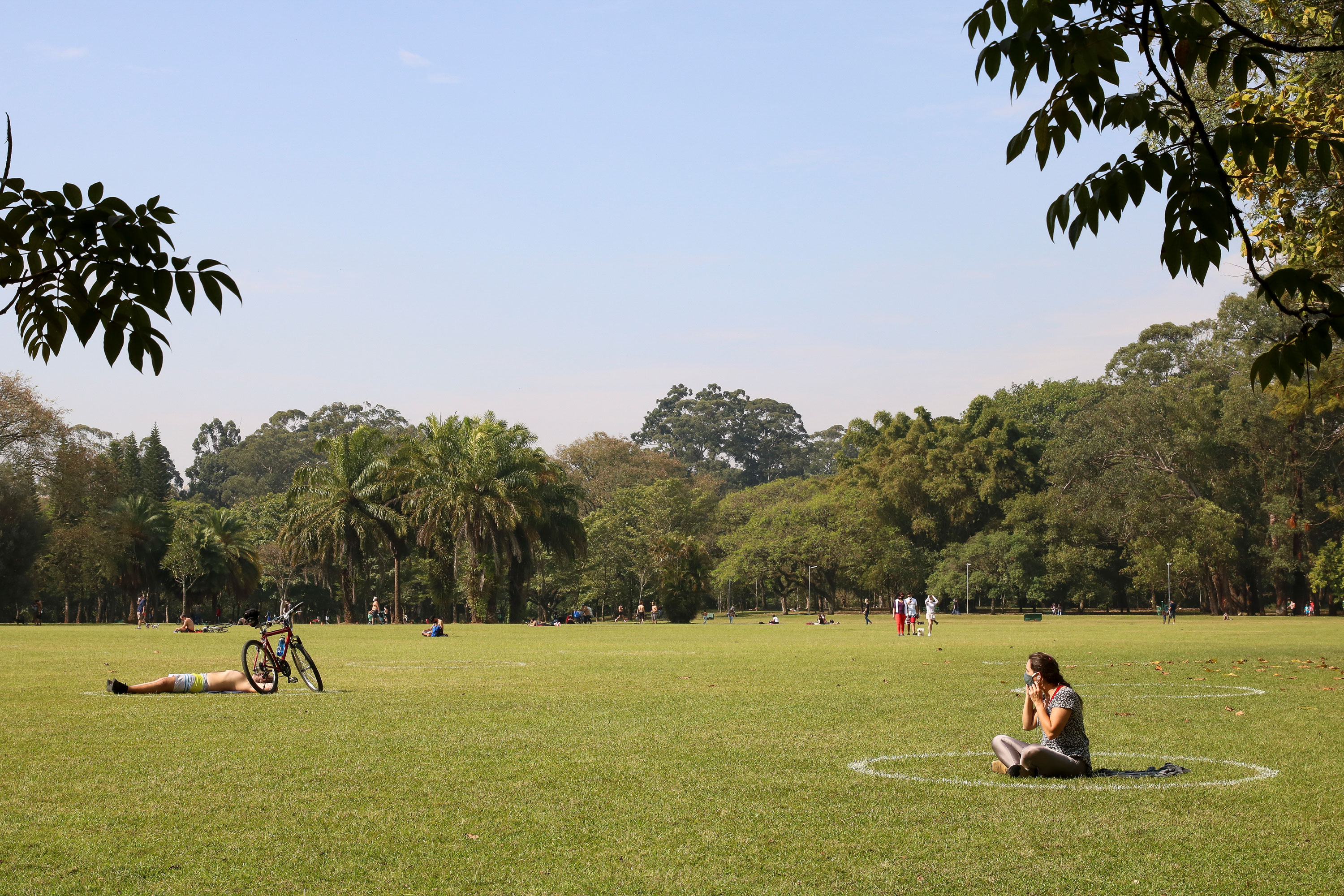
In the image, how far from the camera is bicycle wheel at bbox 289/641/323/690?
15.4 metres

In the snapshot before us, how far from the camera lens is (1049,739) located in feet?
29.5

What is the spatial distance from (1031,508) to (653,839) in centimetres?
8285

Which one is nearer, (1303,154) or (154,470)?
(1303,154)

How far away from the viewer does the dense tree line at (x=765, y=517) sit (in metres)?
61.2

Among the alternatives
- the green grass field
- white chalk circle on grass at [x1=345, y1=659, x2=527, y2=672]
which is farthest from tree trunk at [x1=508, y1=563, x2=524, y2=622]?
the green grass field

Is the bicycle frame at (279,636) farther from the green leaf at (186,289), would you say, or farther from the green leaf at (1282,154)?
the green leaf at (1282,154)

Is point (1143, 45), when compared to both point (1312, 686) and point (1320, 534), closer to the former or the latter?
point (1312, 686)

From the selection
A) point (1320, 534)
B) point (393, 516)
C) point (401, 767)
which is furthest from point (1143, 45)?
point (1320, 534)

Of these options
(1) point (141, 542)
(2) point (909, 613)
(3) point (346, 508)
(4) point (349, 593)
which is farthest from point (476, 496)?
(2) point (909, 613)

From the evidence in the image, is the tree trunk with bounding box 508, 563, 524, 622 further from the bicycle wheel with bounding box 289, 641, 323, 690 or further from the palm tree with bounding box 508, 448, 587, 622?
the bicycle wheel with bounding box 289, 641, 323, 690

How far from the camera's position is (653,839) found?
6766mm

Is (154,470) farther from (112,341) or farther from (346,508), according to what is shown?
(112,341)

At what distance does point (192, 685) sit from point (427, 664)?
7716 millimetres

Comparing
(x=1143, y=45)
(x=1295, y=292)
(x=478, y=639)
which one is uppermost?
(x=1143, y=45)
